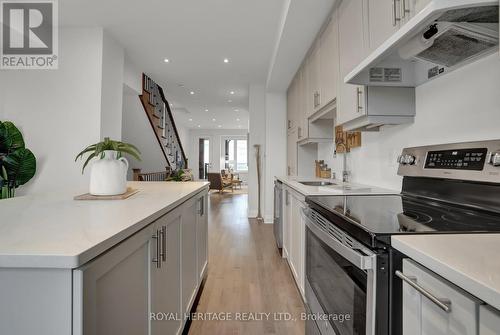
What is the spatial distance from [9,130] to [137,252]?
333 cm

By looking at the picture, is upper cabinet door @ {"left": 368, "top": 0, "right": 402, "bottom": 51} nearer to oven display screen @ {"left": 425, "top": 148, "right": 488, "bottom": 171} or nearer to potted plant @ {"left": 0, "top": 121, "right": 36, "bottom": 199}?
Answer: oven display screen @ {"left": 425, "top": 148, "right": 488, "bottom": 171}

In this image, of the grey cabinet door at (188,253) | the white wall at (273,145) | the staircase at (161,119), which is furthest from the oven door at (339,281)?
the staircase at (161,119)

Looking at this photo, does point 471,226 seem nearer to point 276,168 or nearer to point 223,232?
point 223,232

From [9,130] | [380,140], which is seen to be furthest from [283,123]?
[9,130]

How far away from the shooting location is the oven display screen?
1.08 metres

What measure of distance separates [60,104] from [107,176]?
8.28ft

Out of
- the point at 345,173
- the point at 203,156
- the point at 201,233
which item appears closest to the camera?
the point at 201,233

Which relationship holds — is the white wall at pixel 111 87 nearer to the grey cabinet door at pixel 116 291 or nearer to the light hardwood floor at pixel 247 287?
the light hardwood floor at pixel 247 287

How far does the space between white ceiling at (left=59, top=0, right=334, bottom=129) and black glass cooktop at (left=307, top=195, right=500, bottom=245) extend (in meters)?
1.80

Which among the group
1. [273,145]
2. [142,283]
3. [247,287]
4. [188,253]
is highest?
[273,145]

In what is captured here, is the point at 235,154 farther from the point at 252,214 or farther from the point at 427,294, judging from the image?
the point at 427,294

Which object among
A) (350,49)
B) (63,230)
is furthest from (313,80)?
(63,230)

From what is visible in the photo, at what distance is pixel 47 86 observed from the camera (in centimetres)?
321

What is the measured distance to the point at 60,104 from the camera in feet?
10.5
